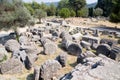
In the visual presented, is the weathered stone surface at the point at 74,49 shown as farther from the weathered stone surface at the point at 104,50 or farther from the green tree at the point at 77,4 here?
the green tree at the point at 77,4

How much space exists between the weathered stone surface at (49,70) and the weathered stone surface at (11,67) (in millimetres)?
1773

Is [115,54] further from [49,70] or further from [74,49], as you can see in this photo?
[49,70]

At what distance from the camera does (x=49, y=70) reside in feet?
33.3

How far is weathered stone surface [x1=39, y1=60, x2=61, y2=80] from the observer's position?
9917 millimetres

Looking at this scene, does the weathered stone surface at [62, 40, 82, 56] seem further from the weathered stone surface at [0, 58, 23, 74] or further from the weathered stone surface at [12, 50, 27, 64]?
the weathered stone surface at [0, 58, 23, 74]

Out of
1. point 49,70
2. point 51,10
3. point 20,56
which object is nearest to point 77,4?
point 51,10

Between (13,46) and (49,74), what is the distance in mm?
5915

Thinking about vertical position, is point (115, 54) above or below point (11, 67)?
below

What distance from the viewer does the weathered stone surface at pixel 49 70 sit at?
9.92m

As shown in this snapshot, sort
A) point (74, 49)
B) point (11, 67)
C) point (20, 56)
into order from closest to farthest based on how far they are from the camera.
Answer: point (11, 67) < point (20, 56) < point (74, 49)

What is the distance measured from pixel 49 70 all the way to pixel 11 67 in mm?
2236

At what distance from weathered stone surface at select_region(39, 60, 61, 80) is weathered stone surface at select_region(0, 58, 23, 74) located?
1773 millimetres

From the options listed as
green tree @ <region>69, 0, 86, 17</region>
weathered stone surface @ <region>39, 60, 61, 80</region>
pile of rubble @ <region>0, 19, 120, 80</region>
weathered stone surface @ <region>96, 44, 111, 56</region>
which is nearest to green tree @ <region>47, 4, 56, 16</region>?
green tree @ <region>69, 0, 86, 17</region>

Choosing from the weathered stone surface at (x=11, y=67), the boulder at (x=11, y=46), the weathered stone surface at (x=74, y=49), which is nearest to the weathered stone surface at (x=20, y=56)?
the weathered stone surface at (x=11, y=67)
